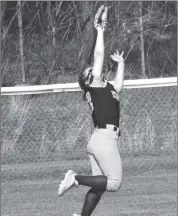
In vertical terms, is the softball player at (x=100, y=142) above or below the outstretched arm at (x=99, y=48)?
below

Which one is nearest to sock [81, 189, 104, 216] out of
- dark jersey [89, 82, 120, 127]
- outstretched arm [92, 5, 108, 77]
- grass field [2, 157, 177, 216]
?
dark jersey [89, 82, 120, 127]

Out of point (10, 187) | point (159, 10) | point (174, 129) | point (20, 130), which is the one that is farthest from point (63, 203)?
point (159, 10)

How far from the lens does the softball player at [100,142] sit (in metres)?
6.87

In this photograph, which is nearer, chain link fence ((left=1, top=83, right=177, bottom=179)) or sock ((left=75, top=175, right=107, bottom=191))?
sock ((left=75, top=175, right=107, bottom=191))

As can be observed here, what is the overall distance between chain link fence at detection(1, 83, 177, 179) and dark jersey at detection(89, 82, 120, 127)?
15.4ft

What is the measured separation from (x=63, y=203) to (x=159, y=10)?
677 cm

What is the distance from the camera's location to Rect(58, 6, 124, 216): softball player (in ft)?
22.5

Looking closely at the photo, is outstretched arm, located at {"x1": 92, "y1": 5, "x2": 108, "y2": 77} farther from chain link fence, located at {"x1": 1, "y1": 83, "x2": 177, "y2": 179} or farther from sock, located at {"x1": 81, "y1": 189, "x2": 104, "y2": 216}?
chain link fence, located at {"x1": 1, "y1": 83, "x2": 177, "y2": 179}

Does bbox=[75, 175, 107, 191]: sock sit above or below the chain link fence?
above

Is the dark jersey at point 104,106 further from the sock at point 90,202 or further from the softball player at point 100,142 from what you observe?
the sock at point 90,202

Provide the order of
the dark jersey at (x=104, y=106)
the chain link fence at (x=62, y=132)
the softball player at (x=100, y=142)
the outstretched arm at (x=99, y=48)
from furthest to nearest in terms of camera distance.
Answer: the chain link fence at (x=62, y=132), the outstretched arm at (x=99, y=48), the dark jersey at (x=104, y=106), the softball player at (x=100, y=142)

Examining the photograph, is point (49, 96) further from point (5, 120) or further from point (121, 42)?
point (121, 42)

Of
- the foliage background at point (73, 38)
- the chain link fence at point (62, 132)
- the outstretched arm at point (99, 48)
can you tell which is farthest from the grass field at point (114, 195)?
the foliage background at point (73, 38)

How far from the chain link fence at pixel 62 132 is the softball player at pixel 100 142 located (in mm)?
4594
